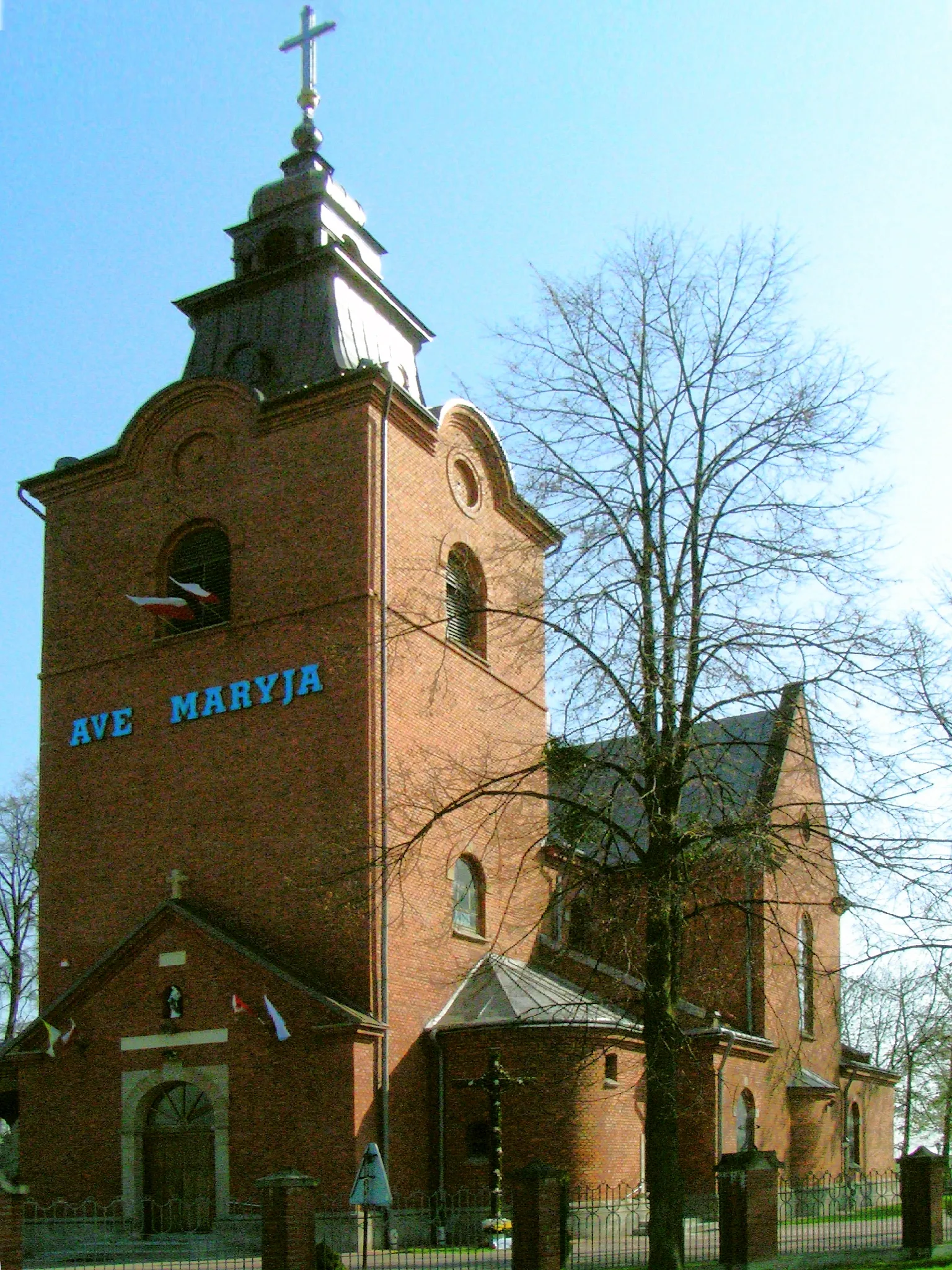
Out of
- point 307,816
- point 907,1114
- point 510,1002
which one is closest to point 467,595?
point 307,816

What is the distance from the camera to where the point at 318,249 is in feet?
83.1

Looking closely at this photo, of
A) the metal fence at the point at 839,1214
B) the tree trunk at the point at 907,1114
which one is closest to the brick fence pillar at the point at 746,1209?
the metal fence at the point at 839,1214

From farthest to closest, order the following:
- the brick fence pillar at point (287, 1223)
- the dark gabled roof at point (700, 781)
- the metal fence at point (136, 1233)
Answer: the metal fence at point (136, 1233), the dark gabled roof at point (700, 781), the brick fence pillar at point (287, 1223)

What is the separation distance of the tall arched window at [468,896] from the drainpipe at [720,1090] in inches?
169

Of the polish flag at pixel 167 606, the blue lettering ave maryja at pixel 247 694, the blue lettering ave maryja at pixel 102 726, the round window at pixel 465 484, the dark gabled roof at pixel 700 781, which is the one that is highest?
the round window at pixel 465 484

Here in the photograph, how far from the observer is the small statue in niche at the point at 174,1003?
68.4ft

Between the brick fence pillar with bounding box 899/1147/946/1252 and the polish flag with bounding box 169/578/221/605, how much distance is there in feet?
43.1

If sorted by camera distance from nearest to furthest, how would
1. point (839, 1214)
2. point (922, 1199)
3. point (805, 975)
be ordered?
point (805, 975)
point (922, 1199)
point (839, 1214)

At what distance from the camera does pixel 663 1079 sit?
14508mm

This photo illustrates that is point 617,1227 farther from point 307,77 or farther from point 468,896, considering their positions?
point 307,77

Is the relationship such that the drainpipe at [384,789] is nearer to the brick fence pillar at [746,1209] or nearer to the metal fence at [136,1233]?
the metal fence at [136,1233]

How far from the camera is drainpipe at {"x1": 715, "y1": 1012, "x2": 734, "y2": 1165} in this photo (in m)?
23.3

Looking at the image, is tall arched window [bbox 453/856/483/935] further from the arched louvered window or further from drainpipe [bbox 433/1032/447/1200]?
drainpipe [bbox 433/1032/447/1200]

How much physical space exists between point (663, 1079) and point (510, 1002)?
7.38 metres
